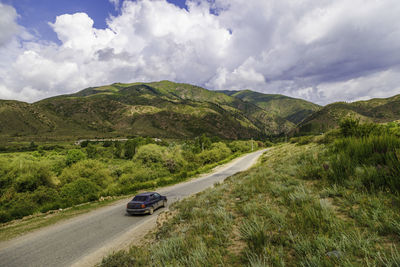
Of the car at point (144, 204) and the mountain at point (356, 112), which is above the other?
the mountain at point (356, 112)

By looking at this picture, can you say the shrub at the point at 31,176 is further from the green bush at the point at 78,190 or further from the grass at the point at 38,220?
the grass at the point at 38,220

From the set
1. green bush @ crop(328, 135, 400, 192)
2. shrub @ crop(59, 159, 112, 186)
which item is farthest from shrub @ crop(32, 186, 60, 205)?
green bush @ crop(328, 135, 400, 192)

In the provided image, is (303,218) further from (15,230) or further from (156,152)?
(156,152)

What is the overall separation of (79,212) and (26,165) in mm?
15839

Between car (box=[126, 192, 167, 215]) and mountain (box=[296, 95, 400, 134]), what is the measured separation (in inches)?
6998

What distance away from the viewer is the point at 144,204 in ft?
44.5

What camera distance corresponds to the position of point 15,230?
456 inches

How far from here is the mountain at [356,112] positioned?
159250 mm

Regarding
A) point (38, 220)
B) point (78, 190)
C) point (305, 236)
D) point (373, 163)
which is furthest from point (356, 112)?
point (38, 220)

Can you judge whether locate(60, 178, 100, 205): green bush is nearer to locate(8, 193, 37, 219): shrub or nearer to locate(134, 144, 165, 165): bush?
locate(8, 193, 37, 219): shrub

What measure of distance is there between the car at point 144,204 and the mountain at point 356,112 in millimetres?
177745

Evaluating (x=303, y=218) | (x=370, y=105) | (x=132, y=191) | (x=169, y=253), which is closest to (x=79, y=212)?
(x=132, y=191)

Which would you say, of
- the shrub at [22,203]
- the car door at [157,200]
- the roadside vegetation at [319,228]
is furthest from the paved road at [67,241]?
the shrub at [22,203]

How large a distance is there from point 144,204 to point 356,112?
21894 centimetres
